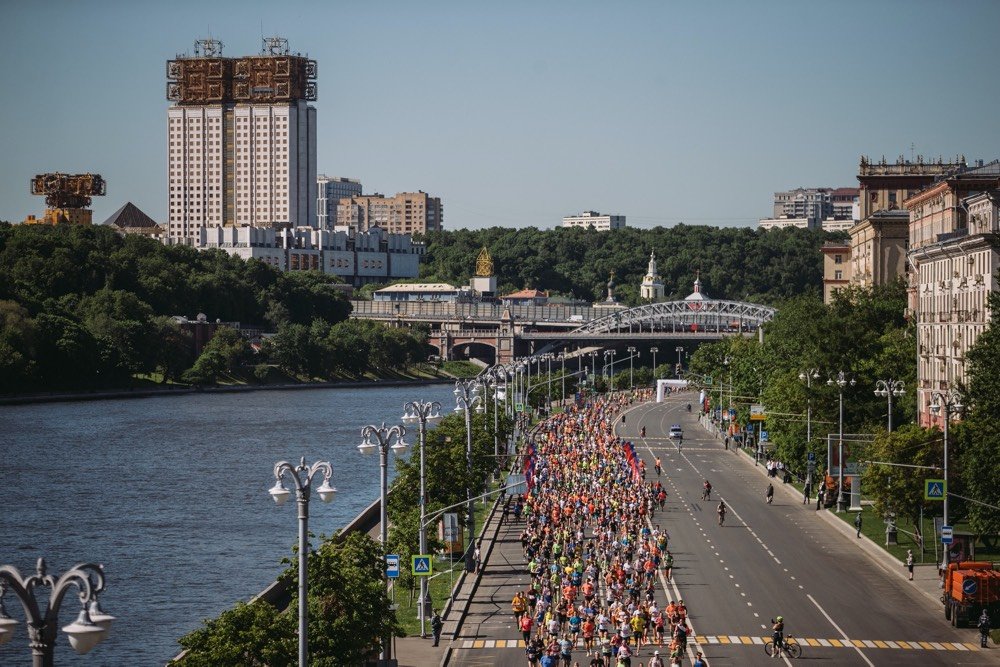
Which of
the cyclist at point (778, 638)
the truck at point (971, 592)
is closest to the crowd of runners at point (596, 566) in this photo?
the cyclist at point (778, 638)

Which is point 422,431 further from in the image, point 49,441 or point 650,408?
point 650,408

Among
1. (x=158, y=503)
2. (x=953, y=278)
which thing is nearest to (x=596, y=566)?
(x=953, y=278)

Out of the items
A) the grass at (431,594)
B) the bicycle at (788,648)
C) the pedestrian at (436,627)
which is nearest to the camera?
the bicycle at (788,648)

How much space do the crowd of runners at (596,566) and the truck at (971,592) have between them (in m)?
A: 7.84

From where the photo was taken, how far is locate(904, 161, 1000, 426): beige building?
77750mm

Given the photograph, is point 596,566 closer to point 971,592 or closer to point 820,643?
point 820,643

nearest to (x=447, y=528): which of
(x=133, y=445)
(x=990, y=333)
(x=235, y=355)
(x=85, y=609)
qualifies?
(x=990, y=333)

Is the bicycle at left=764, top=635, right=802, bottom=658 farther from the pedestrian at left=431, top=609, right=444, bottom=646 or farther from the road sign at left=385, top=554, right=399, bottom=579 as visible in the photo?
the road sign at left=385, top=554, right=399, bottom=579

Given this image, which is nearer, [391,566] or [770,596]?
[391,566]

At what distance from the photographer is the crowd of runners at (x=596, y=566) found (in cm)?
4503

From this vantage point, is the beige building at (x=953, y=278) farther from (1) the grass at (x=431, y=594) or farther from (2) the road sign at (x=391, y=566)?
(2) the road sign at (x=391, y=566)

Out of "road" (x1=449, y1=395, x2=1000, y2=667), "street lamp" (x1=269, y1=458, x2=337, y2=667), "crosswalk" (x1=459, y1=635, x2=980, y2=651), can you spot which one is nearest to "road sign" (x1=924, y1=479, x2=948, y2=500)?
"road" (x1=449, y1=395, x2=1000, y2=667)

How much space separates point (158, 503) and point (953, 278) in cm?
4154

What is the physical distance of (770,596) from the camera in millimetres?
54125
